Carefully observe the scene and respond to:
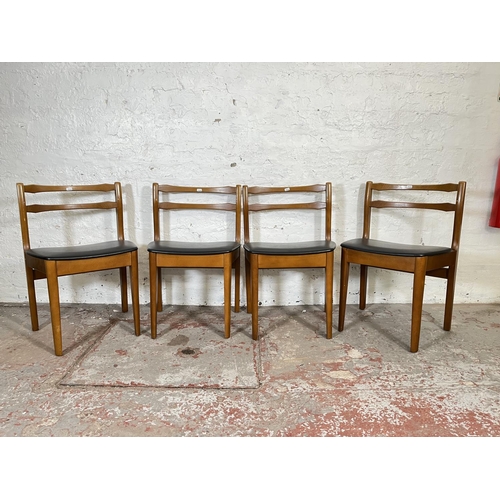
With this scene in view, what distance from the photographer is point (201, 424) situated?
1569 mm

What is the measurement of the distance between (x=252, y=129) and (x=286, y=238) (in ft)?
2.67

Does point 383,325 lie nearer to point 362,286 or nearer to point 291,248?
point 362,286

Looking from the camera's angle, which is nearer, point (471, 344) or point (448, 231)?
point (471, 344)

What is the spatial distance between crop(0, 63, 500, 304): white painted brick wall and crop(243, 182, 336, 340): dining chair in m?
0.12

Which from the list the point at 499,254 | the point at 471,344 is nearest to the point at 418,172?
the point at 499,254

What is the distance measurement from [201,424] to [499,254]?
258cm

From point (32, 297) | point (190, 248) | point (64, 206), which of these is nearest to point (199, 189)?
point (190, 248)

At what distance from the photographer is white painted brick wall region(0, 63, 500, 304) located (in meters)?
2.77

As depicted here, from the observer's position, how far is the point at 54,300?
2150 millimetres

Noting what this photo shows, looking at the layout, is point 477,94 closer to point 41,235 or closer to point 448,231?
point 448,231

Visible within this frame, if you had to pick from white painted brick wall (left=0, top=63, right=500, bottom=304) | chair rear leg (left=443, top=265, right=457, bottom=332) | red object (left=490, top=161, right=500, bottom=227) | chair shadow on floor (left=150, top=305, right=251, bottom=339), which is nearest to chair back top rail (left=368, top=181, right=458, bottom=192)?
white painted brick wall (left=0, top=63, right=500, bottom=304)

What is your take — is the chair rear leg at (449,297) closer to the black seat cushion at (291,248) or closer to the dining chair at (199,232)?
the black seat cushion at (291,248)

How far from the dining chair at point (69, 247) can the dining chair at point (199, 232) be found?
0.64ft

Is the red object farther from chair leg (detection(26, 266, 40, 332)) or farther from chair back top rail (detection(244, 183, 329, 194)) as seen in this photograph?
chair leg (detection(26, 266, 40, 332))
